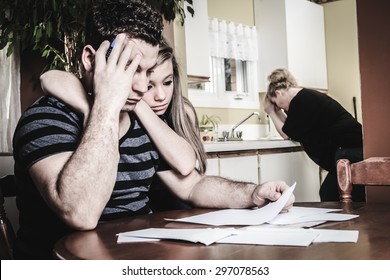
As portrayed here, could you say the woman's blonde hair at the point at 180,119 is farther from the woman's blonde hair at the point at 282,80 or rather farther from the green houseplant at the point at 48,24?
the woman's blonde hair at the point at 282,80

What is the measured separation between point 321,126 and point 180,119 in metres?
1.70

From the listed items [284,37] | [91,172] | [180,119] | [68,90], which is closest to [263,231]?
[91,172]

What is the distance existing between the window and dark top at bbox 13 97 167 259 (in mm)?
2483

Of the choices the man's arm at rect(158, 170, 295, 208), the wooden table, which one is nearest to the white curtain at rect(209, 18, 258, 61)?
the man's arm at rect(158, 170, 295, 208)

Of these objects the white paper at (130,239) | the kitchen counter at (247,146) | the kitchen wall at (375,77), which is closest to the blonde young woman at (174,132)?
the white paper at (130,239)

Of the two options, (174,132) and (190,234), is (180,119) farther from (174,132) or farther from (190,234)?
(190,234)

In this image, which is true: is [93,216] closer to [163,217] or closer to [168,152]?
[163,217]

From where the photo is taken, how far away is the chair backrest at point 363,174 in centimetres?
129

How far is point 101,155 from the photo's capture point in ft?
3.43

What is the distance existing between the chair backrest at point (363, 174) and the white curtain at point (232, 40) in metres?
2.87

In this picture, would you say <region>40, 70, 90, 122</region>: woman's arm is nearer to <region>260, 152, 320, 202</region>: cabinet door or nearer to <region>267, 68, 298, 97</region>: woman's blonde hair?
<region>260, 152, 320, 202</region>: cabinet door

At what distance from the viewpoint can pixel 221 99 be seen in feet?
13.7
